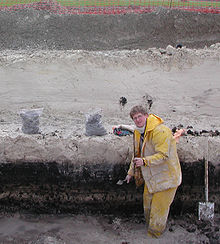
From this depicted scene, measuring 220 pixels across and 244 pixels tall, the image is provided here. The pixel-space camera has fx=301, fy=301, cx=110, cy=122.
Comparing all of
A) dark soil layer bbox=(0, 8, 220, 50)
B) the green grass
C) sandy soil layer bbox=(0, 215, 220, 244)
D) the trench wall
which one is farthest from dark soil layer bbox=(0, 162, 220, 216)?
the green grass

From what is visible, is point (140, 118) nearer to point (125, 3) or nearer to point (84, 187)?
point (84, 187)

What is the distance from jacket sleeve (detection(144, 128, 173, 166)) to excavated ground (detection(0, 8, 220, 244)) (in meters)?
1.14

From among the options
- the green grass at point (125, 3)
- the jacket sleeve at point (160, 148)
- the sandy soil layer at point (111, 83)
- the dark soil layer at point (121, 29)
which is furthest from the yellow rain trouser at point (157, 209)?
the green grass at point (125, 3)

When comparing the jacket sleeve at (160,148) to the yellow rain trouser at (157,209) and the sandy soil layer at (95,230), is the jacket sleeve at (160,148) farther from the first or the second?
the sandy soil layer at (95,230)

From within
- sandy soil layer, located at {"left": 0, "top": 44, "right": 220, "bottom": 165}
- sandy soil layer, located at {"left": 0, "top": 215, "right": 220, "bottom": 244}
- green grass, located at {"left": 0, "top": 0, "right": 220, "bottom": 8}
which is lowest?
sandy soil layer, located at {"left": 0, "top": 215, "right": 220, "bottom": 244}

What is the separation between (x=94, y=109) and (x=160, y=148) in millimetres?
3248

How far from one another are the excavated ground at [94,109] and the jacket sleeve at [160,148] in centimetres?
114

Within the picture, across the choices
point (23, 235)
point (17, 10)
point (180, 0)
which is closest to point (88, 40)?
point (17, 10)

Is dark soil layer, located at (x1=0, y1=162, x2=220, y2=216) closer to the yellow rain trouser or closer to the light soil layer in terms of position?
the light soil layer

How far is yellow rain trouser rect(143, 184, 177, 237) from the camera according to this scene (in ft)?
13.2

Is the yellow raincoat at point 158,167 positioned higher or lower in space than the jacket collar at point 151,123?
lower

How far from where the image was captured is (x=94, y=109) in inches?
264

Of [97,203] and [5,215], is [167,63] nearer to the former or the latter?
[97,203]

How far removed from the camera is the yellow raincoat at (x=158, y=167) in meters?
3.68
